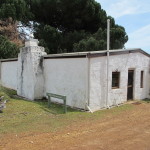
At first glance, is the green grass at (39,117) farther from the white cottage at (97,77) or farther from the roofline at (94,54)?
the roofline at (94,54)

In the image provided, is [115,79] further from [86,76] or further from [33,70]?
[33,70]

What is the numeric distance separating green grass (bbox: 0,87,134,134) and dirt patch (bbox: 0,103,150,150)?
0.45 m

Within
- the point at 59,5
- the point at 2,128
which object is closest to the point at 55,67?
the point at 2,128

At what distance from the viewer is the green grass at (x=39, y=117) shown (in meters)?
7.71

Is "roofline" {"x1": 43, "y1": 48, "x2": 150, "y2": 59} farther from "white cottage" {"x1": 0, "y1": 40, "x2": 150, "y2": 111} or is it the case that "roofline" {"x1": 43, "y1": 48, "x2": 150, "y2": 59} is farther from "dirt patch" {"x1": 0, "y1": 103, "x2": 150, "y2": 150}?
"dirt patch" {"x1": 0, "y1": 103, "x2": 150, "y2": 150}

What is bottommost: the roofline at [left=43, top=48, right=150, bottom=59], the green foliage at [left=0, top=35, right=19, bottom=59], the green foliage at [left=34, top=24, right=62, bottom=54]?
the roofline at [left=43, top=48, right=150, bottom=59]

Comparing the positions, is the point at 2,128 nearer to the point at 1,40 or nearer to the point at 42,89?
the point at 42,89

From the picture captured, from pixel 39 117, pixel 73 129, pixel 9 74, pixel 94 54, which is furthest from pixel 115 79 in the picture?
pixel 9 74

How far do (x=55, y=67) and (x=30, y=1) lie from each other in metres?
13.7

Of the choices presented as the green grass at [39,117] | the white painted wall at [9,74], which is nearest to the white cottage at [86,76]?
the green grass at [39,117]

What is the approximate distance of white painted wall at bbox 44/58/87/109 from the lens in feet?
34.7

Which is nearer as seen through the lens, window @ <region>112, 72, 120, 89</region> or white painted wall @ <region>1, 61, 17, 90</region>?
window @ <region>112, 72, 120, 89</region>

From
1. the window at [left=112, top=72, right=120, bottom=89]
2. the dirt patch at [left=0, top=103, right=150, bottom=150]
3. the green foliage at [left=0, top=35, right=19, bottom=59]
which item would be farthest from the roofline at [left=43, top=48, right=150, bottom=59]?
the green foliage at [left=0, top=35, right=19, bottom=59]

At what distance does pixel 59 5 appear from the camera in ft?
71.6
